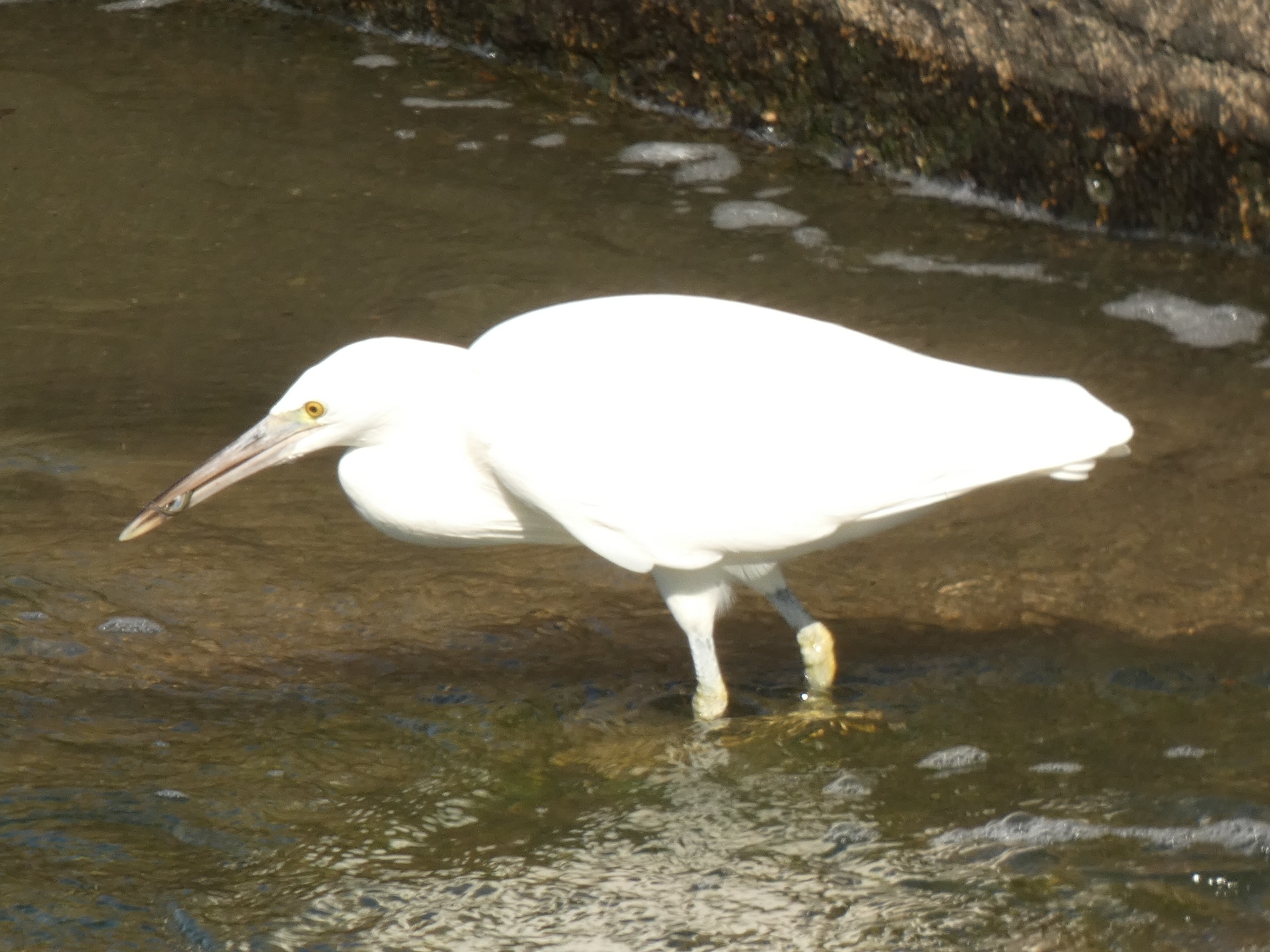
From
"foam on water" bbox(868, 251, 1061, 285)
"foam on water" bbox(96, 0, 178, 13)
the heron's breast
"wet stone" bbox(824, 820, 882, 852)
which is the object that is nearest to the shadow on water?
"wet stone" bbox(824, 820, 882, 852)

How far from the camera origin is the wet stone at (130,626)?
3826 millimetres

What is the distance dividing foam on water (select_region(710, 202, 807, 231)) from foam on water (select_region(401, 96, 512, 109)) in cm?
142

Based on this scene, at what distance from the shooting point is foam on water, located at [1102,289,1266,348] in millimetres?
4840

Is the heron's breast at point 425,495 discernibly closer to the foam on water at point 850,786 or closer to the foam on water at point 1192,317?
the foam on water at point 850,786

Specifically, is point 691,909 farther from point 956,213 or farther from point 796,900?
point 956,213

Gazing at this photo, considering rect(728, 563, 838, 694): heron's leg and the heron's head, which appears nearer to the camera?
the heron's head

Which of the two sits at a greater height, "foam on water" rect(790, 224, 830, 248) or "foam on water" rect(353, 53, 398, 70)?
"foam on water" rect(353, 53, 398, 70)

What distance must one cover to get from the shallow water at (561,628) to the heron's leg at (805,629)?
0.07 m

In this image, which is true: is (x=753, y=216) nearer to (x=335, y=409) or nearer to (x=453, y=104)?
(x=453, y=104)

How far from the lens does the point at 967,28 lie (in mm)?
5512

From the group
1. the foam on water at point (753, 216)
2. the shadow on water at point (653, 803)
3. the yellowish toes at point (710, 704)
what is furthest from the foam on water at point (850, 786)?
the foam on water at point (753, 216)

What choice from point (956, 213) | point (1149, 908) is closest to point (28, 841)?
point (1149, 908)

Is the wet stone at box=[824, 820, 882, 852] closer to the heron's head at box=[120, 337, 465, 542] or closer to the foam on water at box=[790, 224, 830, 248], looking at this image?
the heron's head at box=[120, 337, 465, 542]

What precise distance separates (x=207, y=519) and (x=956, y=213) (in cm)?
289
